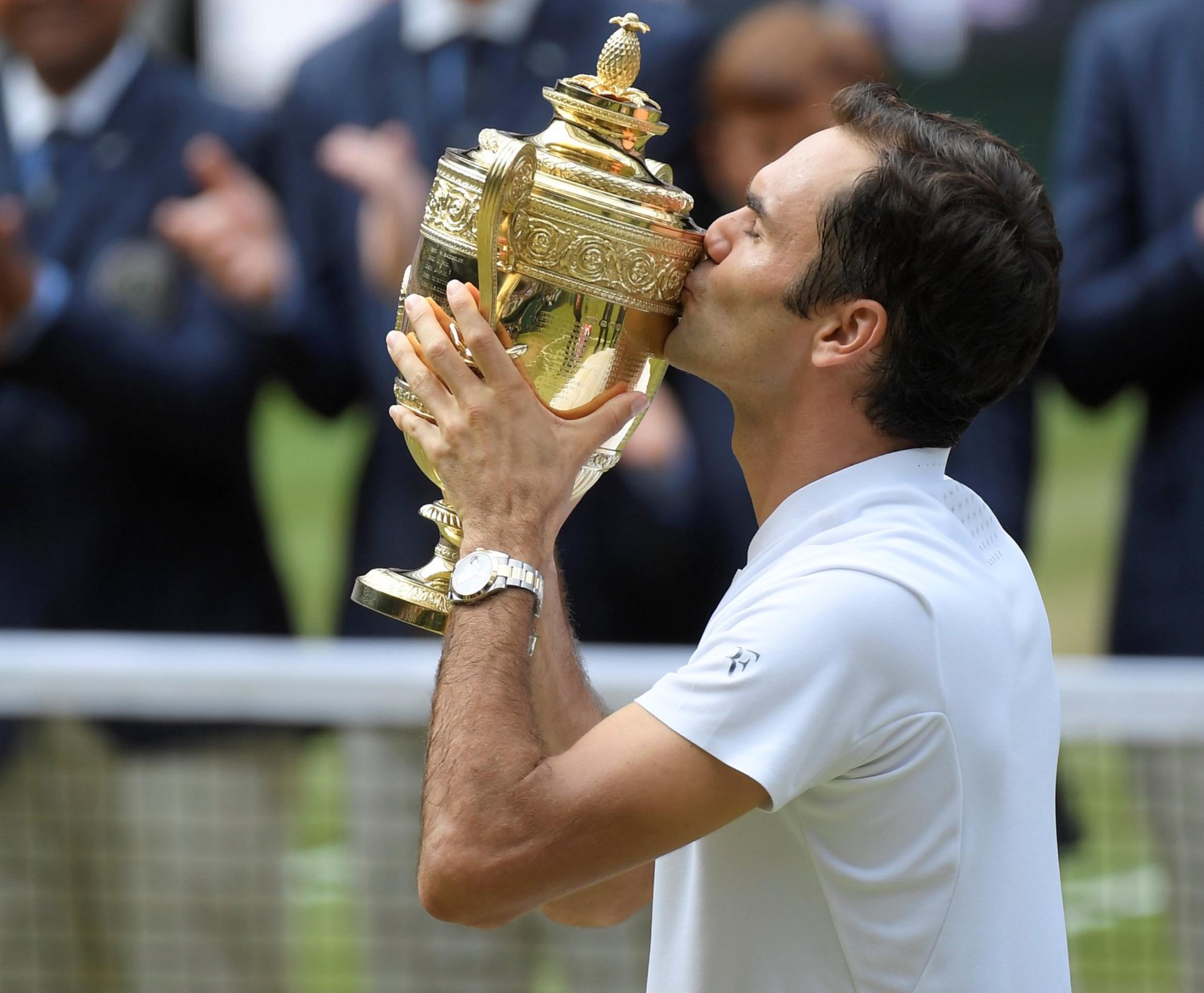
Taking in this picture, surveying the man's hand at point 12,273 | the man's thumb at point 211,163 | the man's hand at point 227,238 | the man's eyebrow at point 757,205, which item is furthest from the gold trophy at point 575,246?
the man's hand at point 12,273

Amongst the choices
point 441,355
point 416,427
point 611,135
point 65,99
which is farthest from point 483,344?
point 65,99

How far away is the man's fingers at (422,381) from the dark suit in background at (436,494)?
9.66 ft

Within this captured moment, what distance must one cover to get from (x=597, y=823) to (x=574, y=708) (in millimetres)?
578

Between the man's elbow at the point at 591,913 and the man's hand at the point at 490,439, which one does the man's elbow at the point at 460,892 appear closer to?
the man's hand at the point at 490,439

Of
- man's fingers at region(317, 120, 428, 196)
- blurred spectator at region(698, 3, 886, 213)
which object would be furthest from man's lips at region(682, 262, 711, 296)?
man's fingers at region(317, 120, 428, 196)

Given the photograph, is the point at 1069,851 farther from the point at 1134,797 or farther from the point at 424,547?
the point at 424,547

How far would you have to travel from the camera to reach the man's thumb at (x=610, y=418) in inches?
91.7

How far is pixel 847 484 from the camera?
2.23m

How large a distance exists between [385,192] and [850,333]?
12.5ft

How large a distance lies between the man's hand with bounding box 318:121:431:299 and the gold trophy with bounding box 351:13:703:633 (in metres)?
3.32

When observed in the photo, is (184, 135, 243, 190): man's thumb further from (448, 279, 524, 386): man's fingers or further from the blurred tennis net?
(448, 279, 524, 386): man's fingers

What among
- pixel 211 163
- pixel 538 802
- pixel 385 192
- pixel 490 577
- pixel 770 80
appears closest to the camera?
pixel 538 802

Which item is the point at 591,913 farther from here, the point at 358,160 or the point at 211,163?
the point at 211,163

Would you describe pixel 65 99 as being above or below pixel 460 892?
below
